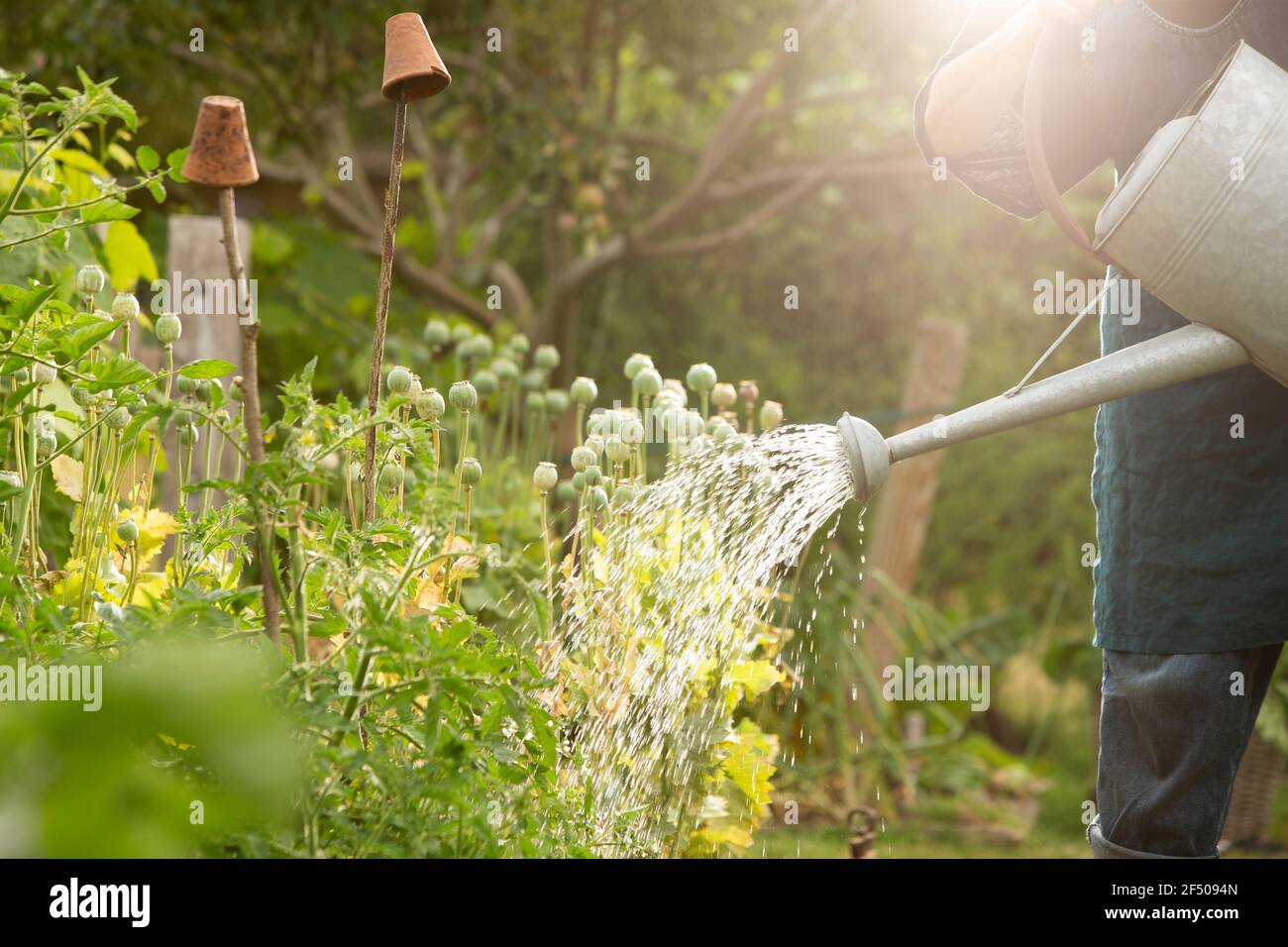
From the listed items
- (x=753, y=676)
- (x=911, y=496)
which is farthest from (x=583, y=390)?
(x=911, y=496)

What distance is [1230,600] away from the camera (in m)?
1.48

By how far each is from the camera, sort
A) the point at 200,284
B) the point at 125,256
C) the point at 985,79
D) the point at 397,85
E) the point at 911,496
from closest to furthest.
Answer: the point at 397,85 → the point at 985,79 → the point at 125,256 → the point at 200,284 → the point at 911,496

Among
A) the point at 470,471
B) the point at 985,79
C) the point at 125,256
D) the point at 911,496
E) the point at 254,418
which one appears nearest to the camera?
the point at 254,418

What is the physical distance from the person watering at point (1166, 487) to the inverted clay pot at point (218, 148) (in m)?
0.84

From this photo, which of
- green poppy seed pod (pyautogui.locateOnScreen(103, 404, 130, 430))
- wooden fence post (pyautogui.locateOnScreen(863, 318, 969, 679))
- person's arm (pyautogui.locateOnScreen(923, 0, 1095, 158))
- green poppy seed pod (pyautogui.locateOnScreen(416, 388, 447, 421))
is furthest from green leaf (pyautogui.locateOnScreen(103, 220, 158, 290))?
wooden fence post (pyautogui.locateOnScreen(863, 318, 969, 679))

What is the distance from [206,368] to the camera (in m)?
1.15

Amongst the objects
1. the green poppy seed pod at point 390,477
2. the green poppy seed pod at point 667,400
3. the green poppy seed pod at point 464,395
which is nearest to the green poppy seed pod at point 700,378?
the green poppy seed pod at point 667,400

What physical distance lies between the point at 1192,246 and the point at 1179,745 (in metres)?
0.60

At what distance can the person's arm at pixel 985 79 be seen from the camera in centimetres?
139

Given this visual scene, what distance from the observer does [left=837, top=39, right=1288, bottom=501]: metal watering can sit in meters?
1.23

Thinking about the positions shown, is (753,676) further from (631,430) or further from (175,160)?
(175,160)

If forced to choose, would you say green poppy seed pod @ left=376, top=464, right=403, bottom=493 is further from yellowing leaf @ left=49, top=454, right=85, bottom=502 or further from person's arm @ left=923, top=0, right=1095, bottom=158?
person's arm @ left=923, top=0, right=1095, bottom=158
